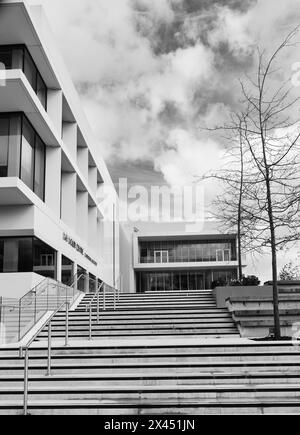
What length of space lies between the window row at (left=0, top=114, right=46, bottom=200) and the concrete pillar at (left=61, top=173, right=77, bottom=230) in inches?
249

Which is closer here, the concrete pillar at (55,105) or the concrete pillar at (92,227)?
the concrete pillar at (55,105)

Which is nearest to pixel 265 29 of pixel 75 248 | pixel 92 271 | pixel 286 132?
pixel 286 132

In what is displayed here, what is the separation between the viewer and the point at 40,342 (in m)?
13.3

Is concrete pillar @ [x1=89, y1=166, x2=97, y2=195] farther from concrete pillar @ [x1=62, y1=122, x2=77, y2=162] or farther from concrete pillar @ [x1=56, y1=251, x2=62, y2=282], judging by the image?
concrete pillar @ [x1=56, y1=251, x2=62, y2=282]

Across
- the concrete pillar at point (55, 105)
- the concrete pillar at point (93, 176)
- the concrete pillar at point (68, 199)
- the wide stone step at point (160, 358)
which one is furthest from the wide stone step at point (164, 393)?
the concrete pillar at point (93, 176)

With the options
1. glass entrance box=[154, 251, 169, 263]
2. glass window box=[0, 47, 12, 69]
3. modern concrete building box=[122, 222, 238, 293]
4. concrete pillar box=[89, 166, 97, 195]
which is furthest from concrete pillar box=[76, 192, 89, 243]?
glass entrance box=[154, 251, 169, 263]

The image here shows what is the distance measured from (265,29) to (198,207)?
384 inches

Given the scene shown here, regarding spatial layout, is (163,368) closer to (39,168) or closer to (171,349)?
(171,349)

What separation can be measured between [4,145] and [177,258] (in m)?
41.2

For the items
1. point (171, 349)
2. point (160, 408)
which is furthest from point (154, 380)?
point (171, 349)

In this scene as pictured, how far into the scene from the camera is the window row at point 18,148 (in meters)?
22.2

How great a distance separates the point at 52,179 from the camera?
1049 inches

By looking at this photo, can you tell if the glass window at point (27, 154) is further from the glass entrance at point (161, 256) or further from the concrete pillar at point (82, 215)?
the glass entrance at point (161, 256)

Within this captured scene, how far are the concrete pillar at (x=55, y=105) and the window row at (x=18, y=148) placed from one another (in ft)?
9.27
